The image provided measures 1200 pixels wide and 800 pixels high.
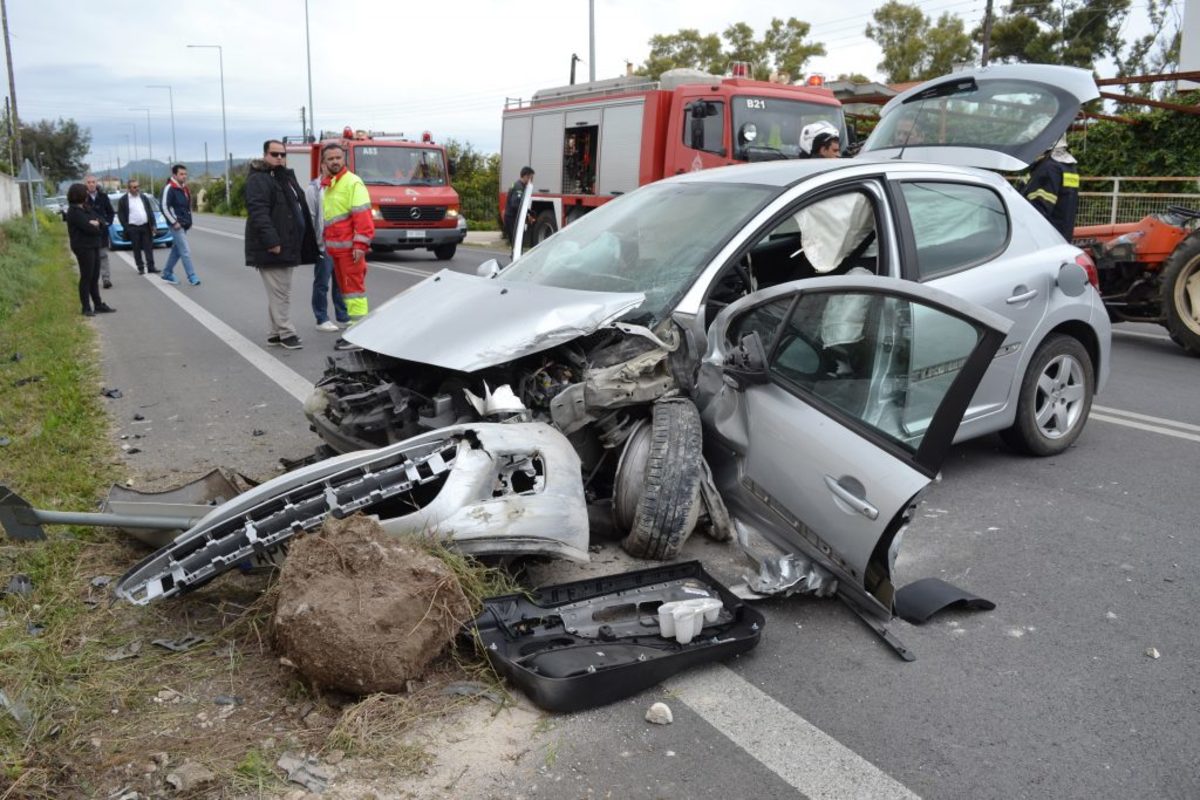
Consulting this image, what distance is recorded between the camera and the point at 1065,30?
141ft

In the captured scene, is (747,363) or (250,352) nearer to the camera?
(747,363)

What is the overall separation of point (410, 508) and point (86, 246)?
9852 millimetres

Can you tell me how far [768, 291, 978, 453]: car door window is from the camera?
3.28 meters

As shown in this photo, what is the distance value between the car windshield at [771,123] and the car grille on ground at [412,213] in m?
7.51

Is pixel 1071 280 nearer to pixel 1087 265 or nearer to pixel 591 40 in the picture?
pixel 1087 265

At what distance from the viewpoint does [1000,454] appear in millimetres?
5574

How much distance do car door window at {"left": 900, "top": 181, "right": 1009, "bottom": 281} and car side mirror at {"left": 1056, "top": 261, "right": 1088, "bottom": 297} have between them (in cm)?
37

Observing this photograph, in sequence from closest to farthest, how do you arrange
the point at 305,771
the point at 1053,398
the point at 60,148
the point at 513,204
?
the point at 305,771 < the point at 1053,398 < the point at 513,204 < the point at 60,148

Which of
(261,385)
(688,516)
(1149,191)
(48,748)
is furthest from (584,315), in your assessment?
(1149,191)

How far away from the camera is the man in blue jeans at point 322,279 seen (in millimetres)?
9773

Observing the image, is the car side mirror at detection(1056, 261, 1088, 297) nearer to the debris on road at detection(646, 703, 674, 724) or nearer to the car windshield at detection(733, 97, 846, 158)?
the debris on road at detection(646, 703, 674, 724)

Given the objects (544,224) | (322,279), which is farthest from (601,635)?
(544,224)

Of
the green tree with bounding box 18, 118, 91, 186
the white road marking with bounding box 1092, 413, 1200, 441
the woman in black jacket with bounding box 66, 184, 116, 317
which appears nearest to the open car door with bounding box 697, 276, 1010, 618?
the white road marking with bounding box 1092, 413, 1200, 441

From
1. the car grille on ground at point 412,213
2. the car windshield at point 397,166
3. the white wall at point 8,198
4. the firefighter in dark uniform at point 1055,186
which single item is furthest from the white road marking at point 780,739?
the white wall at point 8,198
